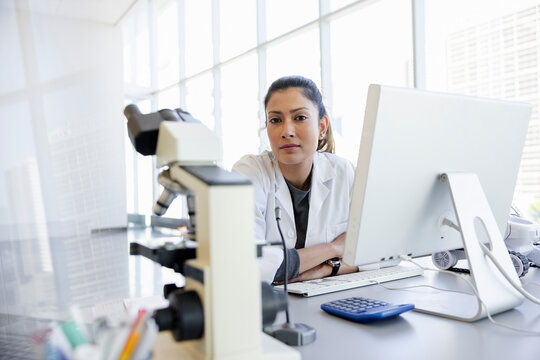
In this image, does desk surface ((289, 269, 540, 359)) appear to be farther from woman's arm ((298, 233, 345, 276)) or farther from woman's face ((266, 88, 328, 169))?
woman's face ((266, 88, 328, 169))

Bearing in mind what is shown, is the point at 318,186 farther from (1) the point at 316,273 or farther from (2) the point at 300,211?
(1) the point at 316,273

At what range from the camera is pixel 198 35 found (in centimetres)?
620

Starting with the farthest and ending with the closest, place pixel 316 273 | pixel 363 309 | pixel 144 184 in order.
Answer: pixel 144 184, pixel 316 273, pixel 363 309

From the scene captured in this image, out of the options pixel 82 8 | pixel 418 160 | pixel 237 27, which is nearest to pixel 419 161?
pixel 418 160

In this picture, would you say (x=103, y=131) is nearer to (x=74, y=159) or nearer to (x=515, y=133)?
(x=74, y=159)

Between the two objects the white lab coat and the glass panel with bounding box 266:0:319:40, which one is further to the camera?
the glass panel with bounding box 266:0:319:40

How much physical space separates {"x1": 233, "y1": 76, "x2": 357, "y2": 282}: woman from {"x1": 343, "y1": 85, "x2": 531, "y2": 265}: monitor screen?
0.55 m

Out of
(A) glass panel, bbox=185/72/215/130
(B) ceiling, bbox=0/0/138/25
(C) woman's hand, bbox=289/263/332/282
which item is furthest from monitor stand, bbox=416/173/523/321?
(B) ceiling, bbox=0/0/138/25

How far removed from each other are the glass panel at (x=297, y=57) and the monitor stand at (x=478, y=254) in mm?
3079

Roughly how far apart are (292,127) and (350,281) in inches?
25.2

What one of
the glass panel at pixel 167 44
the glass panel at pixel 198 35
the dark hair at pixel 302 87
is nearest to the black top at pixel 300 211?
the dark hair at pixel 302 87

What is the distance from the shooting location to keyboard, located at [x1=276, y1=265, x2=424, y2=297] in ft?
3.88

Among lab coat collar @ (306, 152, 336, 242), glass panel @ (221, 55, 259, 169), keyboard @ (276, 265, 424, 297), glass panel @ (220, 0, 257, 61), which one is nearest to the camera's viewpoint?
keyboard @ (276, 265, 424, 297)

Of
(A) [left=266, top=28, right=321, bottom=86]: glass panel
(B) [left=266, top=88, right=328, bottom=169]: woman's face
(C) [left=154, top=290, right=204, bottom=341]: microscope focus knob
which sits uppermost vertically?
(A) [left=266, top=28, right=321, bottom=86]: glass panel
